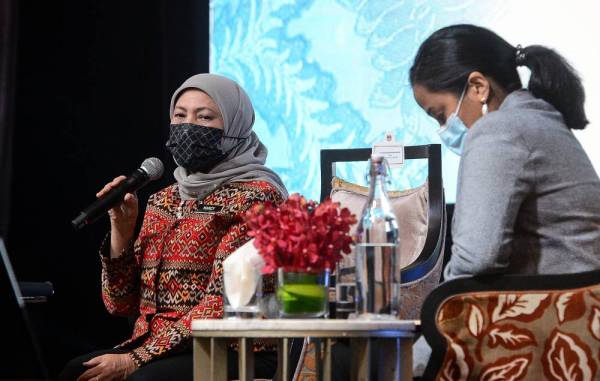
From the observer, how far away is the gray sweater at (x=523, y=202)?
165 cm

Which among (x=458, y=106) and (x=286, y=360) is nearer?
(x=286, y=360)

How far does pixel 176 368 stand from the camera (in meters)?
2.22

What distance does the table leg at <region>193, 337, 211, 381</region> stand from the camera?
1.62m

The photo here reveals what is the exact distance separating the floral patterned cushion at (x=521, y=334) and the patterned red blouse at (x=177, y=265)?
2.83 ft

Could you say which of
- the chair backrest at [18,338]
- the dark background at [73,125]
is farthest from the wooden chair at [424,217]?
the chair backrest at [18,338]

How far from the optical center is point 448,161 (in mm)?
3736

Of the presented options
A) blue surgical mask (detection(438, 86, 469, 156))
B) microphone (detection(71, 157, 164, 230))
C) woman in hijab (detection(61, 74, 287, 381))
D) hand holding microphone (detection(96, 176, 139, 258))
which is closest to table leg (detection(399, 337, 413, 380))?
blue surgical mask (detection(438, 86, 469, 156))

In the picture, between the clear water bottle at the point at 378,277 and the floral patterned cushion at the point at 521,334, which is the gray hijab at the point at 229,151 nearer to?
the clear water bottle at the point at 378,277

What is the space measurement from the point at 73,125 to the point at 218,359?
2.91m

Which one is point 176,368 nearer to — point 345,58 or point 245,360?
point 245,360

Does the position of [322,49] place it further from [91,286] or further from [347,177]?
[91,286]

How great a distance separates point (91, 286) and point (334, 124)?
146cm

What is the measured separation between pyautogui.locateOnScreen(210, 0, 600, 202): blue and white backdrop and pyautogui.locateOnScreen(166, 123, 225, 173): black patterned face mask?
1.24 meters

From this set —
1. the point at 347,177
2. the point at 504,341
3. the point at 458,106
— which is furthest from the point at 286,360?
the point at 347,177
